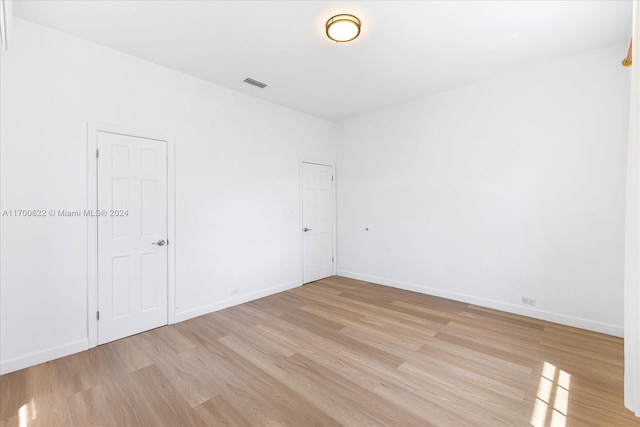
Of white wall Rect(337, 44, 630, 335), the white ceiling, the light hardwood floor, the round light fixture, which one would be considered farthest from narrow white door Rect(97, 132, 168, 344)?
white wall Rect(337, 44, 630, 335)

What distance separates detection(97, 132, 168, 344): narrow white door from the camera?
2.92 m

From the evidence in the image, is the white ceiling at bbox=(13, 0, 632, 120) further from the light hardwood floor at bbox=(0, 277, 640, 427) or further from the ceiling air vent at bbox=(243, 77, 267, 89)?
the light hardwood floor at bbox=(0, 277, 640, 427)

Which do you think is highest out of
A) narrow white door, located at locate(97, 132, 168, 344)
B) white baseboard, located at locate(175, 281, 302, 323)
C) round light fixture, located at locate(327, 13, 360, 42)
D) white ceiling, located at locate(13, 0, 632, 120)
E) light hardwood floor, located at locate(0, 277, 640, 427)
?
white ceiling, located at locate(13, 0, 632, 120)

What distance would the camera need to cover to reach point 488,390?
215 cm

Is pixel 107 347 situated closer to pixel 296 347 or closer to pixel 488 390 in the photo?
pixel 296 347

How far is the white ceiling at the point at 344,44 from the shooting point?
2365mm

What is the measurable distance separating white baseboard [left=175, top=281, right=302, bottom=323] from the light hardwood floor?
12 centimetres

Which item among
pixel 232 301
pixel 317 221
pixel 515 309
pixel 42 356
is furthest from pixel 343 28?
pixel 42 356

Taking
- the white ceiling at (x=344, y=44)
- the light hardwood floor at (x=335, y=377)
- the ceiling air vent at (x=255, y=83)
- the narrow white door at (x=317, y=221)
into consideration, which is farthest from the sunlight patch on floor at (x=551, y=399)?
the ceiling air vent at (x=255, y=83)

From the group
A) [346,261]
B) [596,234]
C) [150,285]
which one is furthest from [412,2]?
[346,261]

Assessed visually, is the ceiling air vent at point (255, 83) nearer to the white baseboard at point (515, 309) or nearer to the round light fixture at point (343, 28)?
the round light fixture at point (343, 28)

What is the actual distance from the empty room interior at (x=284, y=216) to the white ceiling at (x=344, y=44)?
3 centimetres

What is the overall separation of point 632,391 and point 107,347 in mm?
3947

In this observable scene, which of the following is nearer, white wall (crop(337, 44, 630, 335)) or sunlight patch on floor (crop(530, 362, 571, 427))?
sunlight patch on floor (crop(530, 362, 571, 427))
